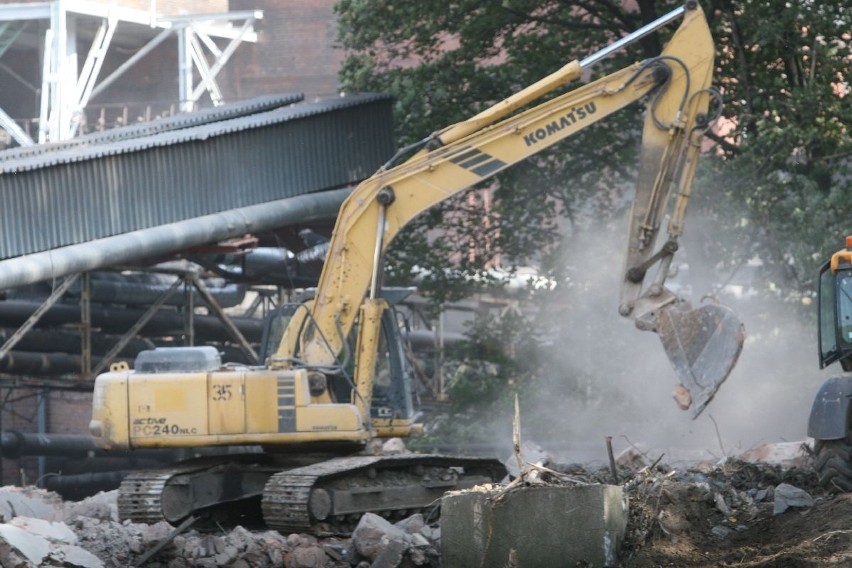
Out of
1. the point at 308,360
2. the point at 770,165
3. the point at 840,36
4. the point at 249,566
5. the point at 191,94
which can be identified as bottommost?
the point at 249,566

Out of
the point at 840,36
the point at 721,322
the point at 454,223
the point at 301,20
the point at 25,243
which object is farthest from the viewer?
the point at 301,20

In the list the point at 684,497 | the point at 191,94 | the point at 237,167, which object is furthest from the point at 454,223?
the point at 191,94

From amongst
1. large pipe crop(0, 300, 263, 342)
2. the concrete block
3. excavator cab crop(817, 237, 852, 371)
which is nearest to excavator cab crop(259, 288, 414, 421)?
excavator cab crop(817, 237, 852, 371)

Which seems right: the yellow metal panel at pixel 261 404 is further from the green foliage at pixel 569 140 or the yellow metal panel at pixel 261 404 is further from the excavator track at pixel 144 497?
the green foliage at pixel 569 140

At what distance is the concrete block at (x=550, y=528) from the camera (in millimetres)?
10492

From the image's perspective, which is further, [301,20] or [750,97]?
[301,20]

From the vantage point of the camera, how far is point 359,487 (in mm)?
14297

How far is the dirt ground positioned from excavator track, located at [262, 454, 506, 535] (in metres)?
2.24

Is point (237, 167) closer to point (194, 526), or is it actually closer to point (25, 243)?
point (25, 243)

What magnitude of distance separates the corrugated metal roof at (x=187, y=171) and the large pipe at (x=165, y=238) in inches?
11.6

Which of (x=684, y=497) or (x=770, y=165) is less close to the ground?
(x=770, y=165)

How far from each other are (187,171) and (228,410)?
7383 mm

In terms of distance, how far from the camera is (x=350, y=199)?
14.8 m

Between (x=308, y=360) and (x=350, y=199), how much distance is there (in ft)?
5.29
